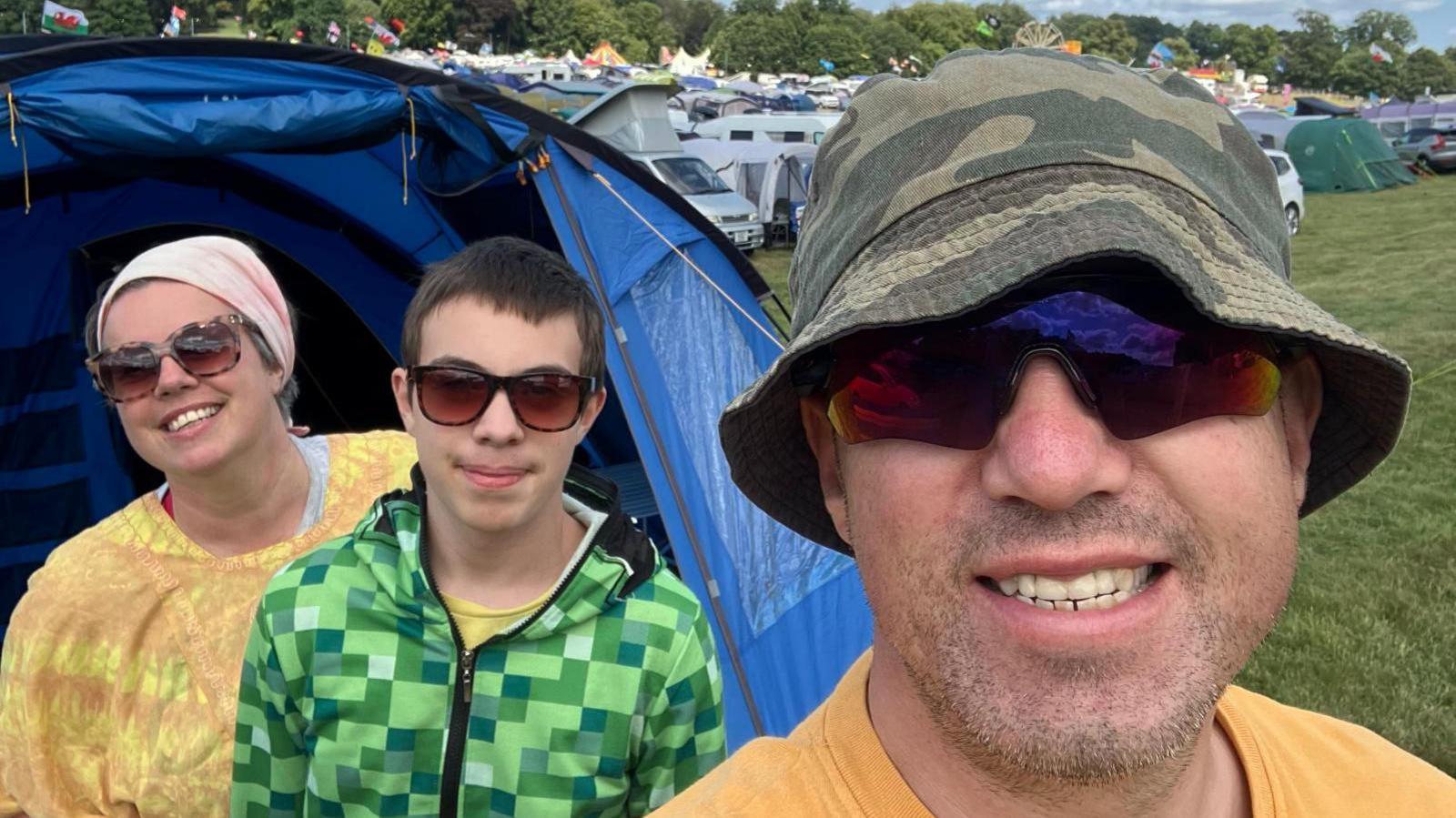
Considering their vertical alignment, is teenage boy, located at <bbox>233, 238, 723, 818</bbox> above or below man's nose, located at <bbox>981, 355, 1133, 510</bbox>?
below

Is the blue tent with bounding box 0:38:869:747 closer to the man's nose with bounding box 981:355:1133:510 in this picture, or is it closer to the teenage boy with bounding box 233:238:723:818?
the teenage boy with bounding box 233:238:723:818

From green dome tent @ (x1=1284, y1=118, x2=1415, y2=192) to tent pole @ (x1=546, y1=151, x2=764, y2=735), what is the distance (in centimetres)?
2454

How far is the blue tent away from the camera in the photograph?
3.11 metres

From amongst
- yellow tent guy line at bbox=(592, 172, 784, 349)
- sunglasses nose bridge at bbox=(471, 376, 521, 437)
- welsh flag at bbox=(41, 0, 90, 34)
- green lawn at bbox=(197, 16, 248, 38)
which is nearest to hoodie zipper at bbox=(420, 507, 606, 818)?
sunglasses nose bridge at bbox=(471, 376, 521, 437)

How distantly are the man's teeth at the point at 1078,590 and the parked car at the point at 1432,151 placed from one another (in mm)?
29622

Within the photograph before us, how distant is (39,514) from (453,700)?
332 cm

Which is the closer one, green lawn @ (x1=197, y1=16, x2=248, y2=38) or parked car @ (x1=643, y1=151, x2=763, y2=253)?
parked car @ (x1=643, y1=151, x2=763, y2=253)

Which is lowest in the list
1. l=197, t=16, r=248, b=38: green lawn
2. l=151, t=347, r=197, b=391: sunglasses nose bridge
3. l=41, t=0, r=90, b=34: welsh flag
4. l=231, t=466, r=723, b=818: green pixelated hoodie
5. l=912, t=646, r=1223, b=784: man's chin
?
l=231, t=466, r=723, b=818: green pixelated hoodie

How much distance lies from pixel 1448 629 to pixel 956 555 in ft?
13.5

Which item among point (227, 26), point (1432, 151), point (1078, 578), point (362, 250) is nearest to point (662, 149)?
point (362, 250)

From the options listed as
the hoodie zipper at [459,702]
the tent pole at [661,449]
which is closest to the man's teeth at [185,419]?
the hoodie zipper at [459,702]

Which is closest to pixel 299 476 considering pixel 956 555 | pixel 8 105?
pixel 8 105

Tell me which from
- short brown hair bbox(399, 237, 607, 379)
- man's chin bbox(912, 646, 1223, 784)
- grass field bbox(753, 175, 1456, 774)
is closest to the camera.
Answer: man's chin bbox(912, 646, 1223, 784)

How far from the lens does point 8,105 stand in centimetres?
273
